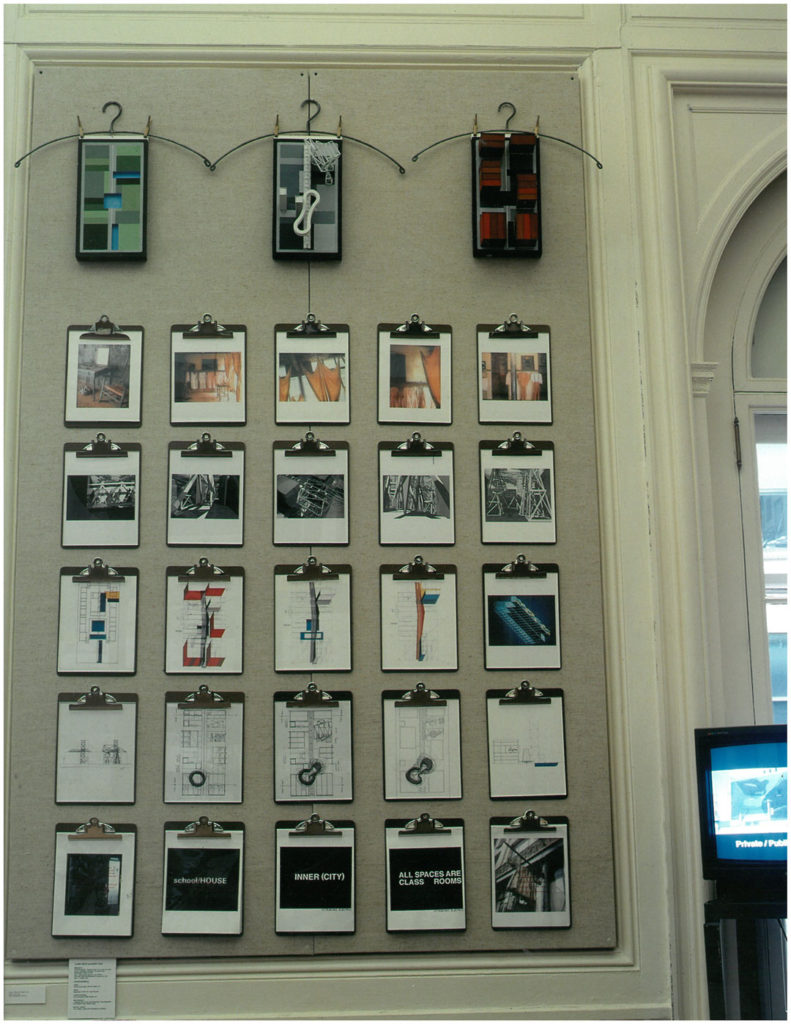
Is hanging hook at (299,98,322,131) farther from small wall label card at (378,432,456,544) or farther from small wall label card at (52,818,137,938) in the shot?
small wall label card at (52,818,137,938)

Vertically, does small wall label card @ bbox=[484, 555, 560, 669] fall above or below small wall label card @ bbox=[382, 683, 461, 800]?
above

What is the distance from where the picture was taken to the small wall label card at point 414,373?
9.44 feet

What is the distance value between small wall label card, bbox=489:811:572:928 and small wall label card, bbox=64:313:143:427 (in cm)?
164

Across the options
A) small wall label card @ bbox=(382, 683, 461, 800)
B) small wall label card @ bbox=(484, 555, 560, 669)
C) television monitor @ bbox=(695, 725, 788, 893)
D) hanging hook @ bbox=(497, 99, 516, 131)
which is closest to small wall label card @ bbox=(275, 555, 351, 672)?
small wall label card @ bbox=(382, 683, 461, 800)

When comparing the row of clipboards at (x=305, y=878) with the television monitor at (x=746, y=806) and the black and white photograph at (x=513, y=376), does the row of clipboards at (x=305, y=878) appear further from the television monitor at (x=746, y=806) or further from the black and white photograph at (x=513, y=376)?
the black and white photograph at (x=513, y=376)

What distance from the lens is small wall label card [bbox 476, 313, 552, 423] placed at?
2895 millimetres

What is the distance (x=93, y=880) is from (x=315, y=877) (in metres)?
0.62

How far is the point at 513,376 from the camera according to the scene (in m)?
2.91

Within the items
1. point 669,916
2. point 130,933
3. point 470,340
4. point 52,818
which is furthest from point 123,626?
point 669,916

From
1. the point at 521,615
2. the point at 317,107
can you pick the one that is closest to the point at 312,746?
the point at 521,615

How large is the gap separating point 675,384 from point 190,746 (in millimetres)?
1807

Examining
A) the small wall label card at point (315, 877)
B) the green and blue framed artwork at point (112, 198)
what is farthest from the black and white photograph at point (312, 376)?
the small wall label card at point (315, 877)

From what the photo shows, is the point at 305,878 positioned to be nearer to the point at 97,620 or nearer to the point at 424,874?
the point at 424,874

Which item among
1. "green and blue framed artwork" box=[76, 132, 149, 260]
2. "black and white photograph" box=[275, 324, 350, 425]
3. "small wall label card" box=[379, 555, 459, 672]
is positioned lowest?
"small wall label card" box=[379, 555, 459, 672]
